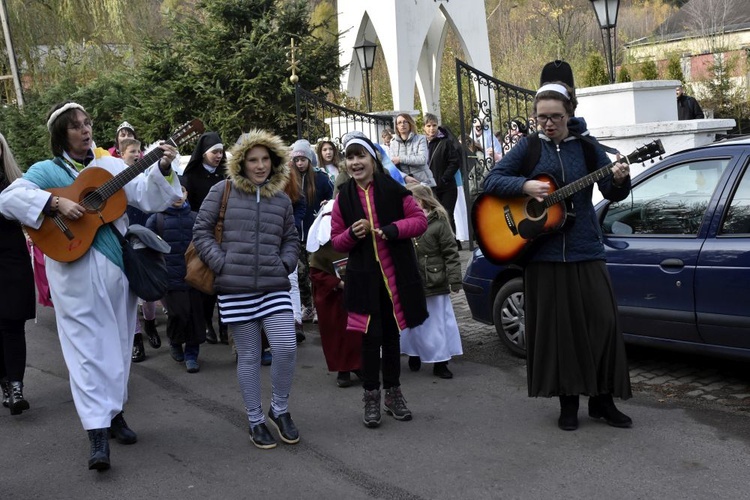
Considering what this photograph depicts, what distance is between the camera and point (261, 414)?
5.47 meters

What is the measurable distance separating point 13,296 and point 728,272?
486 cm

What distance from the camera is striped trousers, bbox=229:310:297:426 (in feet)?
17.7

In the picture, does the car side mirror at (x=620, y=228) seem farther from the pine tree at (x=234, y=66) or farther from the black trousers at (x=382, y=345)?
the pine tree at (x=234, y=66)

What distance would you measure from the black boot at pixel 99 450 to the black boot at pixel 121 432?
41cm

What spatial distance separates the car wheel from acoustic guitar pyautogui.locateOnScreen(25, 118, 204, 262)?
3185 millimetres

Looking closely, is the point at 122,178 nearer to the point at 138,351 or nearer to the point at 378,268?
the point at 378,268

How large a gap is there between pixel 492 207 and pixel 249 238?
4.93ft

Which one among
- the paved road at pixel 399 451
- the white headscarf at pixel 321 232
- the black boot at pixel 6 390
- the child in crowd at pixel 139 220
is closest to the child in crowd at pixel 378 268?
the paved road at pixel 399 451

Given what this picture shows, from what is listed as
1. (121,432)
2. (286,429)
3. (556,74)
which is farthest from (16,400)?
(556,74)

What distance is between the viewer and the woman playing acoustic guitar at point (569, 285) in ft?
17.4

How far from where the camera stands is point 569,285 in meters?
5.34

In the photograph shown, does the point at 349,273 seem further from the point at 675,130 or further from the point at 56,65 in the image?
the point at 56,65

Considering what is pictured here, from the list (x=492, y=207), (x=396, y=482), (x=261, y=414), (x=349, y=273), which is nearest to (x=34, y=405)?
(x=261, y=414)

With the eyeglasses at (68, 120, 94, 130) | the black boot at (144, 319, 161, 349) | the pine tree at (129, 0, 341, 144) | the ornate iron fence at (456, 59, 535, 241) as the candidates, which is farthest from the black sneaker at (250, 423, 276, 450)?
the pine tree at (129, 0, 341, 144)
